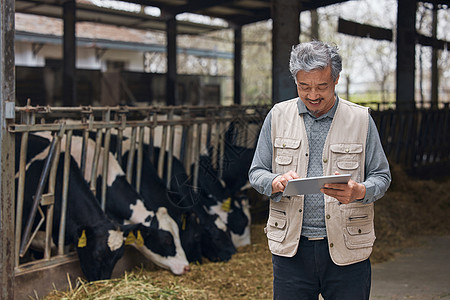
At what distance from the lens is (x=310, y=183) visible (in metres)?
2.10

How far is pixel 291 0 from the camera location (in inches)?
250

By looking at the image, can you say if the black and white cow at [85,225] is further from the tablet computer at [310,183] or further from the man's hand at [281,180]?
the tablet computer at [310,183]

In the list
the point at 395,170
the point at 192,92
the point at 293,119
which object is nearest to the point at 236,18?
the point at 192,92

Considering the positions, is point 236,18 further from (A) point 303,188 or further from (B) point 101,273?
(A) point 303,188

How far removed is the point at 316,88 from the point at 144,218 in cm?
325

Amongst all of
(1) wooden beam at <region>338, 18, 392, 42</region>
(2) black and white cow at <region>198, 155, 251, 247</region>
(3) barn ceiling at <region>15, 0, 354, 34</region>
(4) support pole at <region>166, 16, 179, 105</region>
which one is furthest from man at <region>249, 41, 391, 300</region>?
(4) support pole at <region>166, 16, 179, 105</region>

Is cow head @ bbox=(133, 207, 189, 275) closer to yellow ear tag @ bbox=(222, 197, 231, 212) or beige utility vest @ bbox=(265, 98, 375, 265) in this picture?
yellow ear tag @ bbox=(222, 197, 231, 212)

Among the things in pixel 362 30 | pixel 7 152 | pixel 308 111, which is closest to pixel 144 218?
pixel 7 152

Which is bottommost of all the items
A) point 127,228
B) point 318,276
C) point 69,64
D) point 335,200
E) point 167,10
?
point 127,228

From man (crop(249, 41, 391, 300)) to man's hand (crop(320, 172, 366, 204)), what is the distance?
0.09m

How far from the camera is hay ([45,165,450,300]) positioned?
443 cm

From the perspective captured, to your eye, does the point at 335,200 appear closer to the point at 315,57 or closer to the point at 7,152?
the point at 315,57

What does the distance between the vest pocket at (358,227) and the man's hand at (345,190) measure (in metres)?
0.18

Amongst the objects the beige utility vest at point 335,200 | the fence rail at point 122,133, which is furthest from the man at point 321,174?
the fence rail at point 122,133
